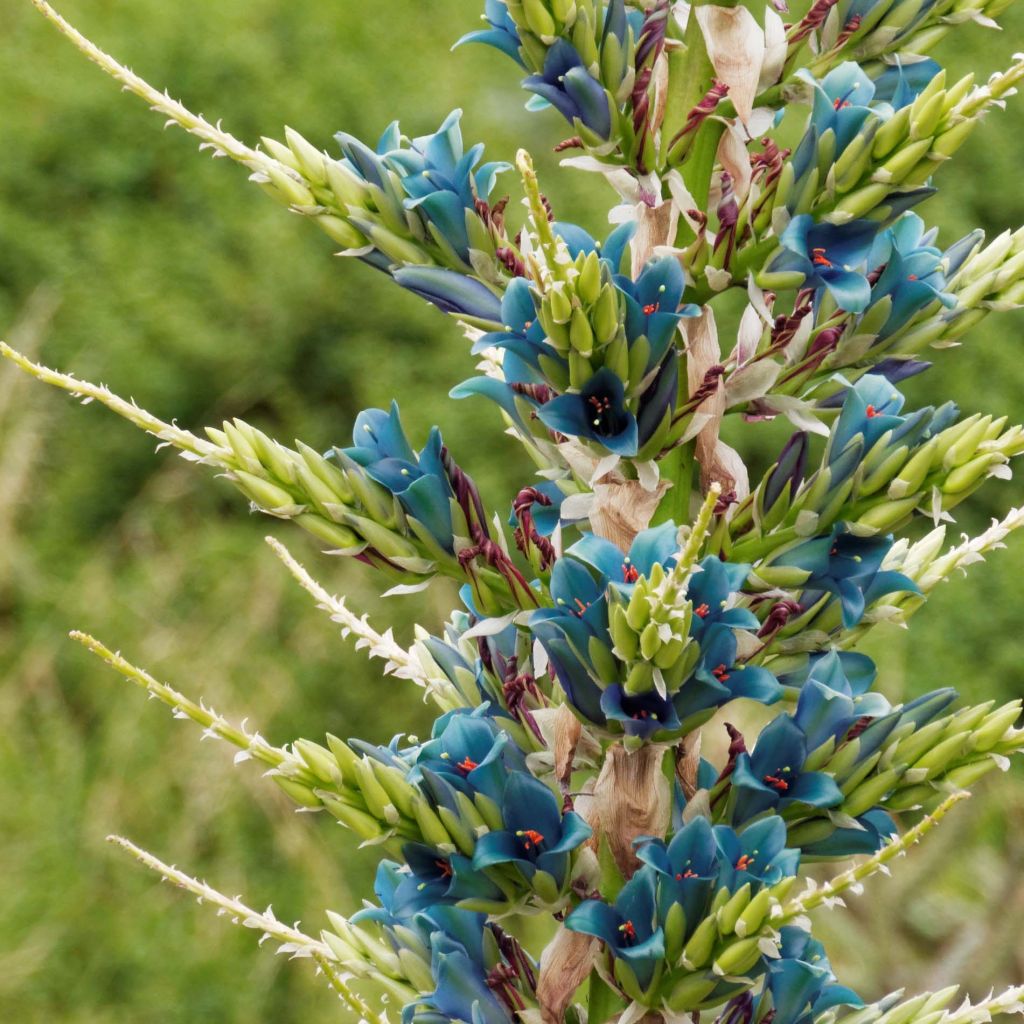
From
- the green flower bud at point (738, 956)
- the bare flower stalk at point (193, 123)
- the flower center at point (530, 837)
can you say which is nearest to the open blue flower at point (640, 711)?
the flower center at point (530, 837)

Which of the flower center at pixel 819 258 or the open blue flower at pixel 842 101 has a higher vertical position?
the open blue flower at pixel 842 101

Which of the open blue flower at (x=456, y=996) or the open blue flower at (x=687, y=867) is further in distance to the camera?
the open blue flower at (x=456, y=996)

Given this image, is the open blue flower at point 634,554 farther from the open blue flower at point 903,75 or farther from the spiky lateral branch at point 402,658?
the open blue flower at point 903,75

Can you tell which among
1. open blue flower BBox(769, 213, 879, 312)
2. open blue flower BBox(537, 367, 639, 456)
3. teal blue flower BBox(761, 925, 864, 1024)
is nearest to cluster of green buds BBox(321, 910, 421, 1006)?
teal blue flower BBox(761, 925, 864, 1024)

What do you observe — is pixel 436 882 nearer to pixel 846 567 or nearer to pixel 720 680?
pixel 720 680

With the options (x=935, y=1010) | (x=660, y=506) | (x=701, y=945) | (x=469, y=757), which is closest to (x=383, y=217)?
(x=660, y=506)

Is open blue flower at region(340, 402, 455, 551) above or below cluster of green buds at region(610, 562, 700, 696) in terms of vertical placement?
below

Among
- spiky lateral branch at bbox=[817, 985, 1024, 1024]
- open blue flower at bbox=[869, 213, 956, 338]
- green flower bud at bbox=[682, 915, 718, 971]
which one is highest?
open blue flower at bbox=[869, 213, 956, 338]

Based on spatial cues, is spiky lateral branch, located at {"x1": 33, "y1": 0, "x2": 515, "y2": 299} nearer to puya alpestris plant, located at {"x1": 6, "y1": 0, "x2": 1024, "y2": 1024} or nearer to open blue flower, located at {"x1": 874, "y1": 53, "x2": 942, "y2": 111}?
puya alpestris plant, located at {"x1": 6, "y1": 0, "x2": 1024, "y2": 1024}
